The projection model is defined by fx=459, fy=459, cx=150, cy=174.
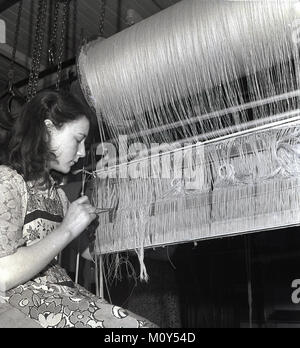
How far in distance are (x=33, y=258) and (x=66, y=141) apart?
0.31 metres

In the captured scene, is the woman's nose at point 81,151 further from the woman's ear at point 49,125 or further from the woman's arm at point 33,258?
the woman's arm at point 33,258

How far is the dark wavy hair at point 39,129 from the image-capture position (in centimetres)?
110

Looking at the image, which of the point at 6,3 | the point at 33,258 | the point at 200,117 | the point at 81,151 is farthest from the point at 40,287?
the point at 6,3

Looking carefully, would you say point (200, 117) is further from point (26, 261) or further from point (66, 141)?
point (26, 261)

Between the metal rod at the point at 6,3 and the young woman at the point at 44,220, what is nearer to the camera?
the young woman at the point at 44,220

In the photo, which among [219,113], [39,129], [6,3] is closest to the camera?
[219,113]

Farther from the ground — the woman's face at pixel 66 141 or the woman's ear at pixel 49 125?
the woman's ear at pixel 49 125

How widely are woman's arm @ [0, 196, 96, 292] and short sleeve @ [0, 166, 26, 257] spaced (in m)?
0.02

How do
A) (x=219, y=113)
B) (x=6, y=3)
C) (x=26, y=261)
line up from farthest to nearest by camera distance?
(x=6, y=3) < (x=219, y=113) < (x=26, y=261)

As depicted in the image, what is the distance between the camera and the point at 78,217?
1032mm

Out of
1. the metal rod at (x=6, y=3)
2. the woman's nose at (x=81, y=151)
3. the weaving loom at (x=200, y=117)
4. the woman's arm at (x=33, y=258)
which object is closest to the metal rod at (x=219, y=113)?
the weaving loom at (x=200, y=117)

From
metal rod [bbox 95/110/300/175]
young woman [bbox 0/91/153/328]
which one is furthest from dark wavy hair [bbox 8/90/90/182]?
metal rod [bbox 95/110/300/175]

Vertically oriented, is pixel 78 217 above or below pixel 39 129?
below

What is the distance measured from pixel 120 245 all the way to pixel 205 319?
33 centimetres
